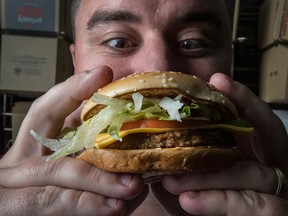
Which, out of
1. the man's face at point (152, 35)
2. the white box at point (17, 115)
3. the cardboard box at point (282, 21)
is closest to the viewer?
the man's face at point (152, 35)

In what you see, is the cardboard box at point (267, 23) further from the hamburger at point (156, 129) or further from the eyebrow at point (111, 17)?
the hamburger at point (156, 129)

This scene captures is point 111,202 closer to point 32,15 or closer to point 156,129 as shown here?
point 156,129

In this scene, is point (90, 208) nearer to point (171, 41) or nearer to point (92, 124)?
point (92, 124)

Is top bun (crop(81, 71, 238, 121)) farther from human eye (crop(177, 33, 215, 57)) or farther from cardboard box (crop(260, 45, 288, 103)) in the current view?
cardboard box (crop(260, 45, 288, 103))

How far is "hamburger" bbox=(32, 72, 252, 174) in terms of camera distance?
0.93m

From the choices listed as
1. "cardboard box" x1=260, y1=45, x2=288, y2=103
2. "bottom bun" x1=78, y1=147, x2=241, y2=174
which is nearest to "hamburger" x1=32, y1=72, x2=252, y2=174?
"bottom bun" x1=78, y1=147, x2=241, y2=174

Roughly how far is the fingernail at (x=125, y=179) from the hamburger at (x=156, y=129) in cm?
3

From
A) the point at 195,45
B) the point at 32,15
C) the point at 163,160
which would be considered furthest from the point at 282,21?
the point at 163,160

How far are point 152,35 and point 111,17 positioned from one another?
0.56 feet

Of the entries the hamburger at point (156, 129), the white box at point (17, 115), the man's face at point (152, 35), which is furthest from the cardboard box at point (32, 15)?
the hamburger at point (156, 129)

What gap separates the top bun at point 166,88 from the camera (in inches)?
38.3

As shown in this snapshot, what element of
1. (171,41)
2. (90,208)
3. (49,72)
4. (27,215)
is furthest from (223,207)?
(49,72)

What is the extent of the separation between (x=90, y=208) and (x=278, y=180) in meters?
0.52

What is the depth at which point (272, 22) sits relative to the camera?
3178 mm
